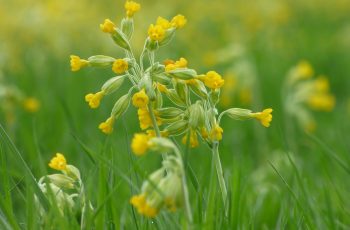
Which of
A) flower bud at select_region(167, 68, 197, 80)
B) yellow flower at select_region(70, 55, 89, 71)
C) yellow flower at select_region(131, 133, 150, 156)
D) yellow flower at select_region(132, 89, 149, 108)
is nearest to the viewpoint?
yellow flower at select_region(131, 133, 150, 156)

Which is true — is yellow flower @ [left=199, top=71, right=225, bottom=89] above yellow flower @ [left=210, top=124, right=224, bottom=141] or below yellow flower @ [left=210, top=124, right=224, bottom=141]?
above

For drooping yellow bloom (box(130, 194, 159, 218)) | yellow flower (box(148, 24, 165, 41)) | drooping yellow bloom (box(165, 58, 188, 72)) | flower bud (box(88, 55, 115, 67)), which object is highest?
yellow flower (box(148, 24, 165, 41))

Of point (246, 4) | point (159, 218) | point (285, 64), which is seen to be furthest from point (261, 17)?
point (159, 218)

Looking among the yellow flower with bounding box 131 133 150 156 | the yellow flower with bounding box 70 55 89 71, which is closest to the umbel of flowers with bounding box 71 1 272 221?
the yellow flower with bounding box 70 55 89 71

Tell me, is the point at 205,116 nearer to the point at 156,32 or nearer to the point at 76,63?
the point at 156,32

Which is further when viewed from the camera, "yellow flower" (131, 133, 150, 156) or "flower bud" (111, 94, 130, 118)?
"flower bud" (111, 94, 130, 118)

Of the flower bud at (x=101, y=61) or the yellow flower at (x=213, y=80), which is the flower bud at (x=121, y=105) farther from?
the yellow flower at (x=213, y=80)

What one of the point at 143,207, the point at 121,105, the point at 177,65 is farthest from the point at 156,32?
the point at 143,207

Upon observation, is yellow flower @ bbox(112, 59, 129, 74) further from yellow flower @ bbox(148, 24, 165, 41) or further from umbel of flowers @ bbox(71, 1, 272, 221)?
yellow flower @ bbox(148, 24, 165, 41)
